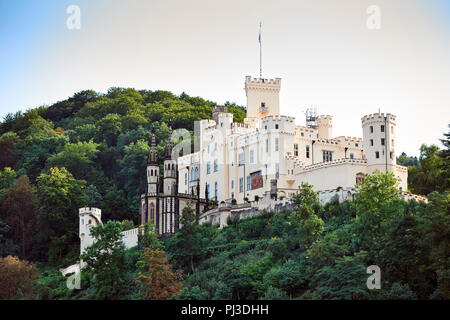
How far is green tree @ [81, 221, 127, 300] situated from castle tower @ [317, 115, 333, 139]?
24728 mm

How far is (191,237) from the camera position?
7719 cm

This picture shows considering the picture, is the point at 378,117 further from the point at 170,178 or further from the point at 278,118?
the point at 170,178

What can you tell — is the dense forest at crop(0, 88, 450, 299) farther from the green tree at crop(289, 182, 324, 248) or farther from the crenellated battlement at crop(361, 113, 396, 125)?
the crenellated battlement at crop(361, 113, 396, 125)

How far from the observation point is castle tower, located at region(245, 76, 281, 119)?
9325cm

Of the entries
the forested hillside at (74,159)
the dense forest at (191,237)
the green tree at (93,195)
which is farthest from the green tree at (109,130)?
the green tree at (93,195)

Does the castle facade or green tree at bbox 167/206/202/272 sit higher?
the castle facade

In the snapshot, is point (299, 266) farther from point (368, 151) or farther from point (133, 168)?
point (133, 168)

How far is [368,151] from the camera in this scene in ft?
261

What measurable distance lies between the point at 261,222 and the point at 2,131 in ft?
194

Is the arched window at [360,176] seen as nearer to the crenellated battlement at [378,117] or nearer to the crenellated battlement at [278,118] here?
the crenellated battlement at [378,117]

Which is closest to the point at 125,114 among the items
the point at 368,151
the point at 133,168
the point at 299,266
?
the point at 133,168

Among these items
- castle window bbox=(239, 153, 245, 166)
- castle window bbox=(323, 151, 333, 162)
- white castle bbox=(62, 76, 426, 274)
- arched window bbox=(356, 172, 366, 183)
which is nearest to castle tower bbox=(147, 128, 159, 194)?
white castle bbox=(62, 76, 426, 274)
